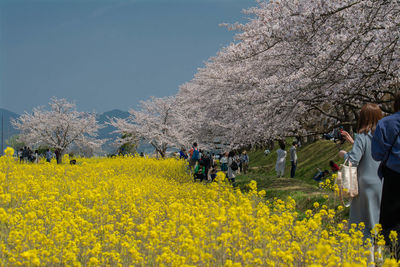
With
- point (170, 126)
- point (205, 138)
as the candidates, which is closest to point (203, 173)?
point (205, 138)

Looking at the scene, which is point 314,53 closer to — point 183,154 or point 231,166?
point 231,166

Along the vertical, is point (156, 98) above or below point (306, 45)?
above

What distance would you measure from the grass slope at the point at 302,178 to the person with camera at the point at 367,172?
18.9 ft

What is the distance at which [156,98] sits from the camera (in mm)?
40938

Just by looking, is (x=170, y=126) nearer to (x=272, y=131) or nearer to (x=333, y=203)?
(x=272, y=131)

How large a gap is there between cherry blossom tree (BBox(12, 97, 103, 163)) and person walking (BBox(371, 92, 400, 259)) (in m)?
41.4

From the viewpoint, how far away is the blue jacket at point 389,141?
3969 mm

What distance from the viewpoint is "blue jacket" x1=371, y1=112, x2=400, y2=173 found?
397cm

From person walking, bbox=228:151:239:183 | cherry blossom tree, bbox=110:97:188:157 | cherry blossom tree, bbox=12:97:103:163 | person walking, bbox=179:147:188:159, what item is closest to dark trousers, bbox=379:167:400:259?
person walking, bbox=228:151:239:183

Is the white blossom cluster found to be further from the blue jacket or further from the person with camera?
the blue jacket

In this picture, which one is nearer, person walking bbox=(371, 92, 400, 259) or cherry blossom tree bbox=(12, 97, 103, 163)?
person walking bbox=(371, 92, 400, 259)

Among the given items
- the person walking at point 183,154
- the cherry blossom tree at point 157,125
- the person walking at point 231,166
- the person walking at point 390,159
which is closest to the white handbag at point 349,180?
the person walking at point 390,159

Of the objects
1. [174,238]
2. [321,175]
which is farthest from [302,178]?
[174,238]

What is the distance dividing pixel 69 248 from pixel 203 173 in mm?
13275
